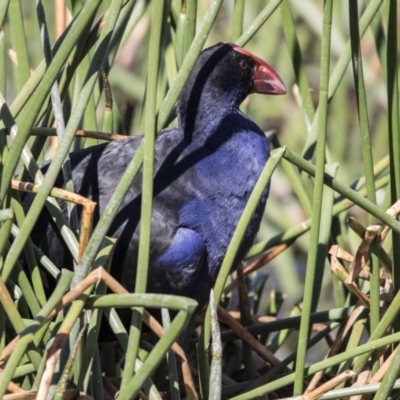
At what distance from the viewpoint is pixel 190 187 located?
5.20 ft

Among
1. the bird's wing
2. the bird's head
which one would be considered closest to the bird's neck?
the bird's head

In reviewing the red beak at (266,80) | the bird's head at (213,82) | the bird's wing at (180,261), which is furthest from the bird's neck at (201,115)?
the bird's wing at (180,261)

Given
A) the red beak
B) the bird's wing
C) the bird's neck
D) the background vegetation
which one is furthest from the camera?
the red beak

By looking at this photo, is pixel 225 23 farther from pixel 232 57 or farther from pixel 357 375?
pixel 357 375

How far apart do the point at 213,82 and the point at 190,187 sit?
0.25 meters

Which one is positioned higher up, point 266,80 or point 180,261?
point 266,80

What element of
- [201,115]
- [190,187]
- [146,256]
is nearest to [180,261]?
[190,187]

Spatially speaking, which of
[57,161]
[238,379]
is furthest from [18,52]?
[238,379]

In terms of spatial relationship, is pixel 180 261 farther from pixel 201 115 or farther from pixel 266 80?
pixel 266 80

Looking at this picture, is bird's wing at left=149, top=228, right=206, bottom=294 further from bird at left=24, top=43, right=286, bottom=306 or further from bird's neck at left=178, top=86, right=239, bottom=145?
bird's neck at left=178, top=86, right=239, bottom=145

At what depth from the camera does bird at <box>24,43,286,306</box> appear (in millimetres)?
1534

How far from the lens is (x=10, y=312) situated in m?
1.11

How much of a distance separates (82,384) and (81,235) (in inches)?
7.7

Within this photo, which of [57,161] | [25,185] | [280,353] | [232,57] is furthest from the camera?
[280,353]
